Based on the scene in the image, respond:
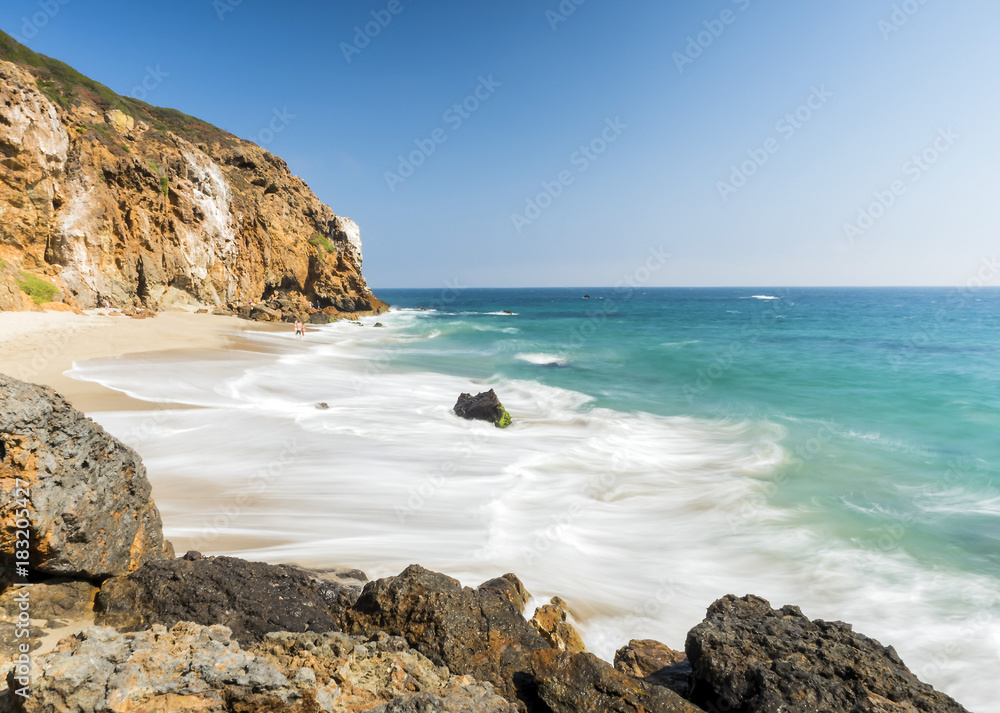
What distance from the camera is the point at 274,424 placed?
35.7 ft

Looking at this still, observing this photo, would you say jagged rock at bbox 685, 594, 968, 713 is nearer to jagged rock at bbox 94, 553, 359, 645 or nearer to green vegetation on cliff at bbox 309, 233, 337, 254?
jagged rock at bbox 94, 553, 359, 645

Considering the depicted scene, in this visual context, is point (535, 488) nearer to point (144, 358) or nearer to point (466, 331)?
point (144, 358)

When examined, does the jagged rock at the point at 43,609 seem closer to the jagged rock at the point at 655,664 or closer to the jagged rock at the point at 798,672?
the jagged rock at the point at 655,664

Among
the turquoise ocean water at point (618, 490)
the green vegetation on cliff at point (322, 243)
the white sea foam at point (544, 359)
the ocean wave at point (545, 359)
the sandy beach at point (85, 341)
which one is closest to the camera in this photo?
the turquoise ocean water at point (618, 490)

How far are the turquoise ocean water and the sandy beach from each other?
81cm

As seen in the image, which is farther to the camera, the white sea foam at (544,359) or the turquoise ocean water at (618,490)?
the white sea foam at (544,359)

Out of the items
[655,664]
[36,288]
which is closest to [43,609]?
[655,664]

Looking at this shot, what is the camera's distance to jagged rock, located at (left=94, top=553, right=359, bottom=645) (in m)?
3.34

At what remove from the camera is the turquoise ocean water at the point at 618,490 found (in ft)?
20.0

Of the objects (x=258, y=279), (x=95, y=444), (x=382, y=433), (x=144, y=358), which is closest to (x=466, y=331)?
(x=258, y=279)

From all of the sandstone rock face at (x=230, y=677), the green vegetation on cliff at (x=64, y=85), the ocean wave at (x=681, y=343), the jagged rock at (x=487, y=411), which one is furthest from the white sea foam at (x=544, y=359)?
the green vegetation on cliff at (x=64, y=85)

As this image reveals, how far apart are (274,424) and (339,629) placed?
8314mm

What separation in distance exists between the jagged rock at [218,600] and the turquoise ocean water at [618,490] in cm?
190

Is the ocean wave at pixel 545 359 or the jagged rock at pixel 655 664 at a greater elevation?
the ocean wave at pixel 545 359
